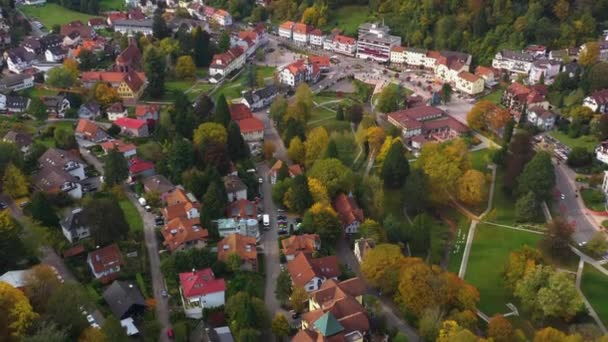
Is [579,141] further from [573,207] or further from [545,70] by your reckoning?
[545,70]

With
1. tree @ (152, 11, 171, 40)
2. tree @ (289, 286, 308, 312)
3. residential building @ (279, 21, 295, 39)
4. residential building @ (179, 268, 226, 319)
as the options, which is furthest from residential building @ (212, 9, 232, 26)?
tree @ (289, 286, 308, 312)

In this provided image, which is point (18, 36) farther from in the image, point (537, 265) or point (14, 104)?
point (537, 265)

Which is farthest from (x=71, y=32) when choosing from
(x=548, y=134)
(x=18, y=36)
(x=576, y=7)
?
(x=576, y=7)

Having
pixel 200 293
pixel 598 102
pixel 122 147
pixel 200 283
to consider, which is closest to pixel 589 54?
pixel 598 102

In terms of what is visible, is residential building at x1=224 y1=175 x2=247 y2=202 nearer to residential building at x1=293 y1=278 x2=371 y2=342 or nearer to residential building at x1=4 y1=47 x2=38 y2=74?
residential building at x1=293 y1=278 x2=371 y2=342

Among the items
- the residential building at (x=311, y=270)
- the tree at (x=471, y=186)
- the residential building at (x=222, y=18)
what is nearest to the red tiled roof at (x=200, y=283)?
the residential building at (x=311, y=270)

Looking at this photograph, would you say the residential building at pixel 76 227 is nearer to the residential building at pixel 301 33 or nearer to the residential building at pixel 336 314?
the residential building at pixel 336 314
